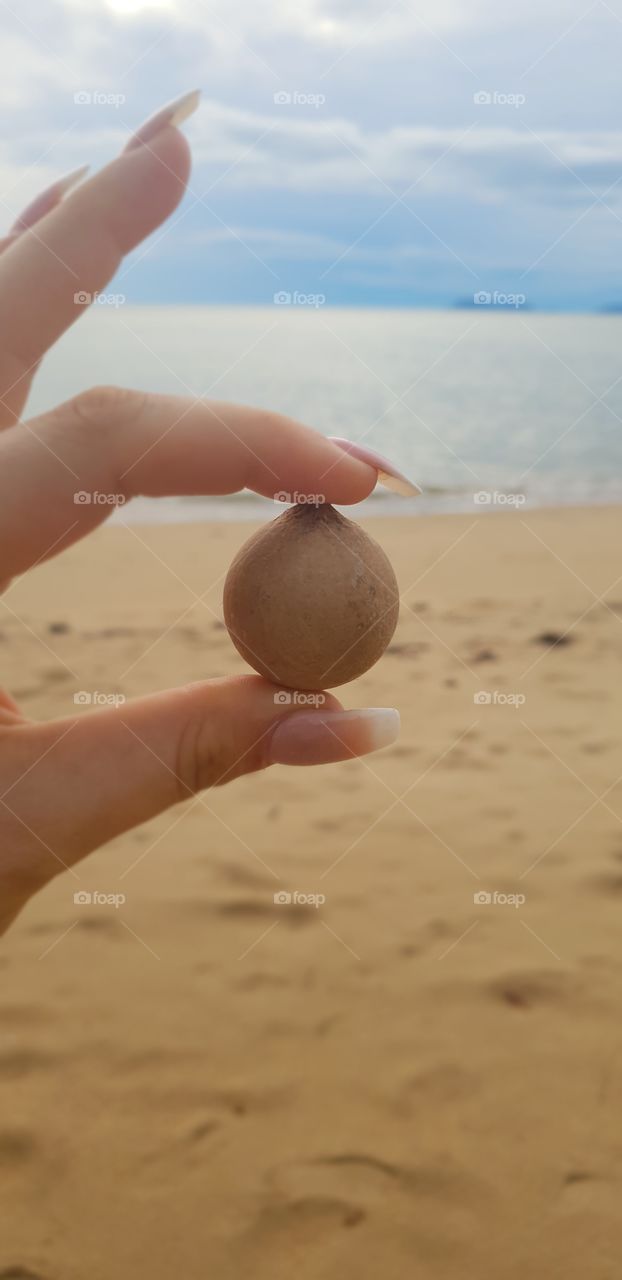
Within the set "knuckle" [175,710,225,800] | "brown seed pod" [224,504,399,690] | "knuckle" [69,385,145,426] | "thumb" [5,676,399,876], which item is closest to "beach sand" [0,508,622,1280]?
"thumb" [5,676,399,876]

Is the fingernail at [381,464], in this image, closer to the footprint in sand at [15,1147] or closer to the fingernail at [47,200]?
the fingernail at [47,200]

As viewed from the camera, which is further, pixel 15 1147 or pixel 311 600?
pixel 15 1147

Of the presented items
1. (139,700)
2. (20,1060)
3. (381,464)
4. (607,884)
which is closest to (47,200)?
(381,464)

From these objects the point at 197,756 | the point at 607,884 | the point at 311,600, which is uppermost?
the point at 311,600

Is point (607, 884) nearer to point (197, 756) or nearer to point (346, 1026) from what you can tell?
point (346, 1026)

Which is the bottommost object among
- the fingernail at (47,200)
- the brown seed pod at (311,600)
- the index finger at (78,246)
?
the brown seed pod at (311,600)

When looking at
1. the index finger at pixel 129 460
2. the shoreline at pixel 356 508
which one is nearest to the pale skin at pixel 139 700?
the index finger at pixel 129 460
